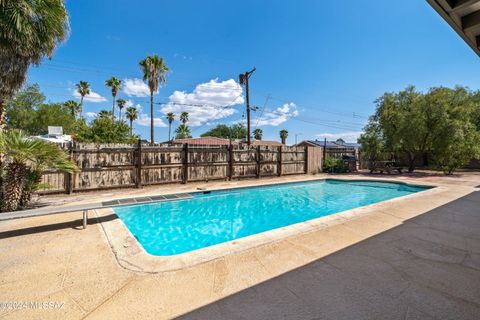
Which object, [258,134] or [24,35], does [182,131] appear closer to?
[258,134]

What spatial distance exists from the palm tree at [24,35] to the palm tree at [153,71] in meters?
13.3

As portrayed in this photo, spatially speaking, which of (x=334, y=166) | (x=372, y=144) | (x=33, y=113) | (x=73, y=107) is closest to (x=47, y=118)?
(x=33, y=113)

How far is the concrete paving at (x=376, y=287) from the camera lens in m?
1.81

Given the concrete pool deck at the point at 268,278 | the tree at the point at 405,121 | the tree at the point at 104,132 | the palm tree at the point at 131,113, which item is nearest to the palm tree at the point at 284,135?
the palm tree at the point at 131,113

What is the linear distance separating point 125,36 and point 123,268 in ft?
43.6

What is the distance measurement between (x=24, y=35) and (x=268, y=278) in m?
7.27

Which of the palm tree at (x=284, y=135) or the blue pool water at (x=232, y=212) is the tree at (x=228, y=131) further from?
the blue pool water at (x=232, y=212)

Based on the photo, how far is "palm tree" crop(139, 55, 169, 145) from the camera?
1802 cm

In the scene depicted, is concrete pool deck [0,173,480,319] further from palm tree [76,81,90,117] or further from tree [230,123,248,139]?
tree [230,123,248,139]

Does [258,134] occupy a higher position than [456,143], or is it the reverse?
[258,134]

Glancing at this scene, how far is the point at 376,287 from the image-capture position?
2.17 m

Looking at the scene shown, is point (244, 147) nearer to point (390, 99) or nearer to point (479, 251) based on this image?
point (479, 251)

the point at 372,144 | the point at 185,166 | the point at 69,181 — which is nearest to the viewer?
the point at 69,181

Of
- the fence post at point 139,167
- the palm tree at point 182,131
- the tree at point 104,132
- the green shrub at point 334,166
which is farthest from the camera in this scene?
the palm tree at point 182,131
